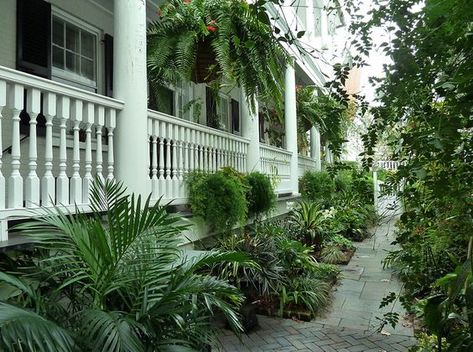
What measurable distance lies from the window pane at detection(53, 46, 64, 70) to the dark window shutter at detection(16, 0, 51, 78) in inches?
17.4

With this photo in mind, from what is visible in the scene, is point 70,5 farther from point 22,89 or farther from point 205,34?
point 22,89

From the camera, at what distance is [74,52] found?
5.37 metres

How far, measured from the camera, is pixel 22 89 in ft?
9.04

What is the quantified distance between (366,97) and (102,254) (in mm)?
1903

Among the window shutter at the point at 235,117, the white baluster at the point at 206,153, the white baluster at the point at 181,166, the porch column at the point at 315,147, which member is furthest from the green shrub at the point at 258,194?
the porch column at the point at 315,147

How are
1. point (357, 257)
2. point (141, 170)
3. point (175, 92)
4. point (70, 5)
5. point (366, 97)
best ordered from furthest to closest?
1. point (357, 257)
2. point (175, 92)
3. point (70, 5)
4. point (141, 170)
5. point (366, 97)

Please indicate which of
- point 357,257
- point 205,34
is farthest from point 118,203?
point 357,257

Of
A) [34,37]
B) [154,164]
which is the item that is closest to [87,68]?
[34,37]

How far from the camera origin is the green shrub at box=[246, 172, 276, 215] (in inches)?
226

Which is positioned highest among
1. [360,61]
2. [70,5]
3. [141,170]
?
[70,5]

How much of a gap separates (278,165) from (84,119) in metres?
5.05

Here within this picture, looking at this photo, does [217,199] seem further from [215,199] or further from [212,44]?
[212,44]

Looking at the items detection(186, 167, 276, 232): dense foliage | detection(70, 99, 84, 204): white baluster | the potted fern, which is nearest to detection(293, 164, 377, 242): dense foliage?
detection(186, 167, 276, 232): dense foliage

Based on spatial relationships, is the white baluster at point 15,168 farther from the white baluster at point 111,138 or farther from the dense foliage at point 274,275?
the dense foliage at point 274,275
